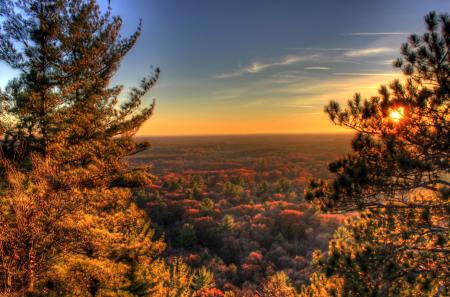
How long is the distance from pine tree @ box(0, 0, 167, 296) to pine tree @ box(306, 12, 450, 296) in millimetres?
6568

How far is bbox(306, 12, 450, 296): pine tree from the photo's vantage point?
459 cm

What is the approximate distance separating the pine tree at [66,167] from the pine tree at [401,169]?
657 centimetres

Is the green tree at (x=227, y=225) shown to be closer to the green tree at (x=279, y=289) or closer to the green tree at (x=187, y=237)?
the green tree at (x=187, y=237)

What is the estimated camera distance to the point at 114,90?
1020 centimetres

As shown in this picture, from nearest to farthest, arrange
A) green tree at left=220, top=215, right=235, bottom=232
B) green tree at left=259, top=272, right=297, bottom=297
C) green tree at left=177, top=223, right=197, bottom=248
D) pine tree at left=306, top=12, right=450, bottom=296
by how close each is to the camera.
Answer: pine tree at left=306, top=12, right=450, bottom=296 < green tree at left=259, top=272, right=297, bottom=297 < green tree at left=177, top=223, right=197, bottom=248 < green tree at left=220, top=215, right=235, bottom=232

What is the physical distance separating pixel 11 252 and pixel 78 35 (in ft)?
22.5

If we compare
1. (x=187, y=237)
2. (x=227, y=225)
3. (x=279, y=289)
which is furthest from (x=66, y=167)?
(x=227, y=225)

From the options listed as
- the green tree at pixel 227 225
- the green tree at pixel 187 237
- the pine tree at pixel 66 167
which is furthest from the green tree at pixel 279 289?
the green tree at pixel 227 225

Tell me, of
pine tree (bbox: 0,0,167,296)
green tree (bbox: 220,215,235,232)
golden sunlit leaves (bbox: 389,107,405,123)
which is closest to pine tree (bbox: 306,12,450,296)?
golden sunlit leaves (bbox: 389,107,405,123)

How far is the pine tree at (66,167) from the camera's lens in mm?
7035

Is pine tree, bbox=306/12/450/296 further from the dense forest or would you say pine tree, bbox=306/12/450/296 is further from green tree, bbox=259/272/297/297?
green tree, bbox=259/272/297/297


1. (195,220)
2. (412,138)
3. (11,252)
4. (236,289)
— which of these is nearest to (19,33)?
(11,252)

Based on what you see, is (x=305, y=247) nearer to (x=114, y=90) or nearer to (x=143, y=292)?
(x=143, y=292)

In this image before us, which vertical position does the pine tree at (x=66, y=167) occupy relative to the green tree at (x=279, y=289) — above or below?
above
